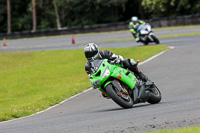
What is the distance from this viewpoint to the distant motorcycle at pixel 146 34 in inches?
1040

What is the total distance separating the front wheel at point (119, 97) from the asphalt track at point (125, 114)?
139mm

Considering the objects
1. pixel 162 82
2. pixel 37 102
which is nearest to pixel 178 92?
pixel 162 82

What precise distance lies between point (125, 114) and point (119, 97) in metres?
0.69

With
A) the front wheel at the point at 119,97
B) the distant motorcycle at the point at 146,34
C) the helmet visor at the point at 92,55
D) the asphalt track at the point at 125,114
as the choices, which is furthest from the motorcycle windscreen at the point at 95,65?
the distant motorcycle at the point at 146,34

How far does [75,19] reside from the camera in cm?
6391

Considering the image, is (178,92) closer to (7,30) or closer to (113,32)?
(113,32)

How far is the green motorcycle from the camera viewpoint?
9.13 m

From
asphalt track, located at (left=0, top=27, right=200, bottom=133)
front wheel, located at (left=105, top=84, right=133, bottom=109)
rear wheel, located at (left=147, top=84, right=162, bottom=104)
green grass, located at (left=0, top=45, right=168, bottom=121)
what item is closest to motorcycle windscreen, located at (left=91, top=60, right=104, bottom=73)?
front wheel, located at (left=105, top=84, right=133, bottom=109)

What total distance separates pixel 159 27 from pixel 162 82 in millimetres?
28749

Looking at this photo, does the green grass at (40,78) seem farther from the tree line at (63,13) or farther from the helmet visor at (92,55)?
the tree line at (63,13)

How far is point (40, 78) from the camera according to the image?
62.5ft

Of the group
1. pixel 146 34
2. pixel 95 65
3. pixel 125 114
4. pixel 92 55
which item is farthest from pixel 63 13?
pixel 125 114

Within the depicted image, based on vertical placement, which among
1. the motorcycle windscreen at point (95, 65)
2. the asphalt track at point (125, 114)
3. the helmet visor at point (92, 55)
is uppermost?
the helmet visor at point (92, 55)

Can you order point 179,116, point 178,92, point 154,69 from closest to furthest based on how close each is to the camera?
1. point 179,116
2. point 178,92
3. point 154,69
